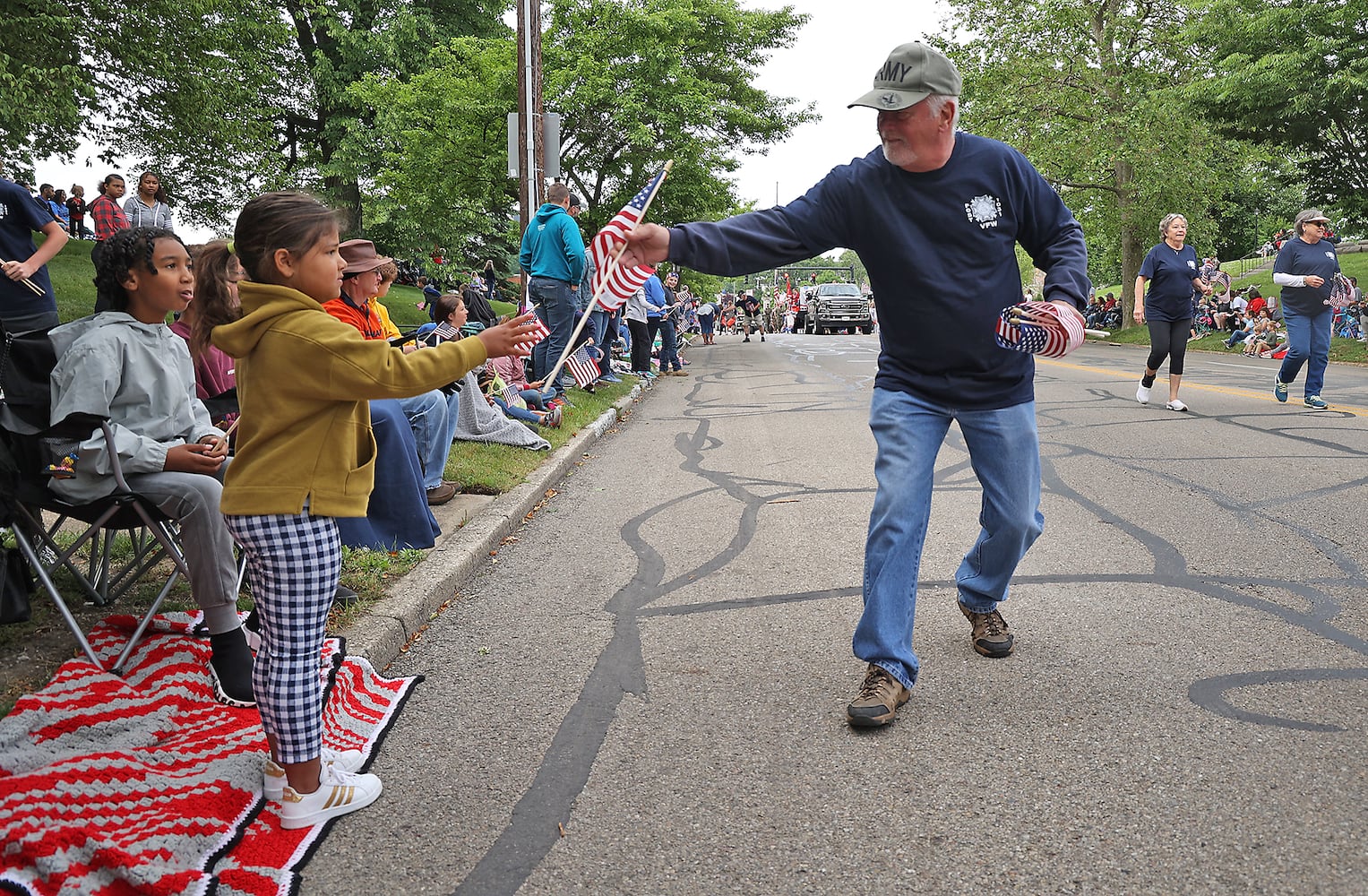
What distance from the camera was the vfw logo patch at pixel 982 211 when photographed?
10.7 ft

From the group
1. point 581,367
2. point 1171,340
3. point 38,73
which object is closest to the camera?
point 581,367

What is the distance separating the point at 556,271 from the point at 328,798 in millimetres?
7584

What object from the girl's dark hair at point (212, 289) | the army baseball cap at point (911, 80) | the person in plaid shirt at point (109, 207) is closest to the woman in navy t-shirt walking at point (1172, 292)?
the army baseball cap at point (911, 80)

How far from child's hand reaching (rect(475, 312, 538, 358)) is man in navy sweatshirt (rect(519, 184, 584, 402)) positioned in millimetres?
6957

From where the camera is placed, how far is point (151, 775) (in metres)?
2.81

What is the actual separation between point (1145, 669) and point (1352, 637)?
0.91 metres

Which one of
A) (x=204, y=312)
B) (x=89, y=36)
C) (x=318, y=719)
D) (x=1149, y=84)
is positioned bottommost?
(x=318, y=719)

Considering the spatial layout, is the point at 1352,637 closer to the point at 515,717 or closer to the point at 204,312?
the point at 515,717

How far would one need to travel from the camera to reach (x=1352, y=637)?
3.87 m

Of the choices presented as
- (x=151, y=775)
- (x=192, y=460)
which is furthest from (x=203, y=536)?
(x=151, y=775)

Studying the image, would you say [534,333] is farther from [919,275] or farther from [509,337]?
[919,275]

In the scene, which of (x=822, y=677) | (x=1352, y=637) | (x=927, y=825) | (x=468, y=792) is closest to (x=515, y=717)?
(x=468, y=792)

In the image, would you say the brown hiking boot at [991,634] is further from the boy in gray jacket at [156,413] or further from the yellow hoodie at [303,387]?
the boy in gray jacket at [156,413]

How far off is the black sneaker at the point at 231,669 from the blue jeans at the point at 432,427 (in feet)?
8.51
